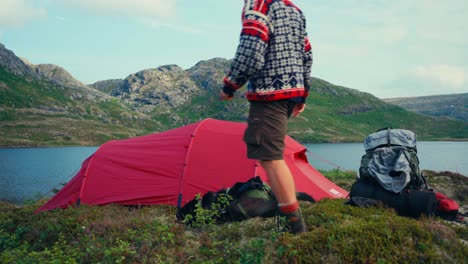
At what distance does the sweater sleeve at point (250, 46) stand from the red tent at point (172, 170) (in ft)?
17.0

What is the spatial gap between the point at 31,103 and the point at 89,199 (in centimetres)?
19931

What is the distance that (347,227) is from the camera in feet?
16.2

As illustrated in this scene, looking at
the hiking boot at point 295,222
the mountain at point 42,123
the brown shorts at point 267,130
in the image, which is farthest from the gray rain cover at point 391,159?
the mountain at point 42,123

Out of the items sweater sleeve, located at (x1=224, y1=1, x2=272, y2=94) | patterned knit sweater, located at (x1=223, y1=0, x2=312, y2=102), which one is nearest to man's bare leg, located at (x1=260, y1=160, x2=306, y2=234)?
patterned knit sweater, located at (x1=223, y1=0, x2=312, y2=102)

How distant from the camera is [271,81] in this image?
4.97 meters

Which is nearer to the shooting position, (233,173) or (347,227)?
(347,227)

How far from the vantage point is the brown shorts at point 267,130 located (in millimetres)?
4879

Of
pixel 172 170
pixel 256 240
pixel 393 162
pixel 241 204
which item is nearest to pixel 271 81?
pixel 256 240

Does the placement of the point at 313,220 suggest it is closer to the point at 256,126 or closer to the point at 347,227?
the point at 347,227

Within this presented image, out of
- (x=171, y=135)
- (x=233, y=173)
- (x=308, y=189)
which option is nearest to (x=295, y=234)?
(x=233, y=173)

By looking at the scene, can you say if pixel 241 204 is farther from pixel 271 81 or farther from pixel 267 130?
pixel 271 81

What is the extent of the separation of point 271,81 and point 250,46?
0.58m

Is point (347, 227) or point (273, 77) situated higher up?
point (273, 77)

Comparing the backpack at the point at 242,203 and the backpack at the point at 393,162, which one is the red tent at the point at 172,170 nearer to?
the backpack at the point at 242,203
